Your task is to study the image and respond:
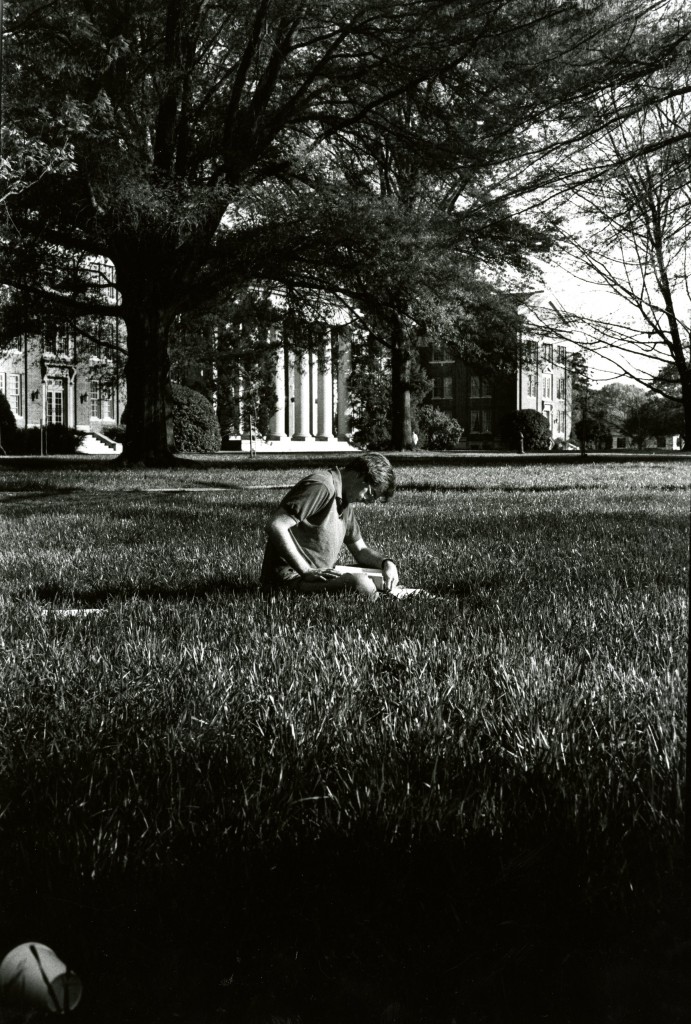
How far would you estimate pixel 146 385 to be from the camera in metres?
24.8

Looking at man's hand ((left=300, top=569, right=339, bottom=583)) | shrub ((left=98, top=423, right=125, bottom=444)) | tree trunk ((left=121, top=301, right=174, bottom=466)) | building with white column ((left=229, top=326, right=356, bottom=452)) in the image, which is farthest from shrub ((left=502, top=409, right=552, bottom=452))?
man's hand ((left=300, top=569, right=339, bottom=583))

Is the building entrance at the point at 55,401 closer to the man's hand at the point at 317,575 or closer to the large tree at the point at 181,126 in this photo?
the large tree at the point at 181,126

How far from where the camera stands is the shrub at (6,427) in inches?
1751

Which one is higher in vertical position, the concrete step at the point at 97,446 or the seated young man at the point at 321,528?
the concrete step at the point at 97,446

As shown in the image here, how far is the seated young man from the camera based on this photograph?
17.9ft

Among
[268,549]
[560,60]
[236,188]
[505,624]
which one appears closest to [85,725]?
[505,624]

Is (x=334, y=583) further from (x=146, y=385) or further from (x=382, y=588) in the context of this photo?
(x=146, y=385)

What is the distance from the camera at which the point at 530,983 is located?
5.94ft

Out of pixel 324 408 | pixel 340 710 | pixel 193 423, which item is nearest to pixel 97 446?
pixel 193 423

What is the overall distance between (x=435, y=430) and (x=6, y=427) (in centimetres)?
2113

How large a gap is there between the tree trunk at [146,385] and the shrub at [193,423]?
17442 millimetres

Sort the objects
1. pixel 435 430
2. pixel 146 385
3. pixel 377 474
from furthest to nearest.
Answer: pixel 435 430
pixel 146 385
pixel 377 474

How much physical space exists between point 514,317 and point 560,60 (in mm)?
19000

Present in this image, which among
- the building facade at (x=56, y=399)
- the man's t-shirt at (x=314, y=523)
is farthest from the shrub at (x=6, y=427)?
the man's t-shirt at (x=314, y=523)
